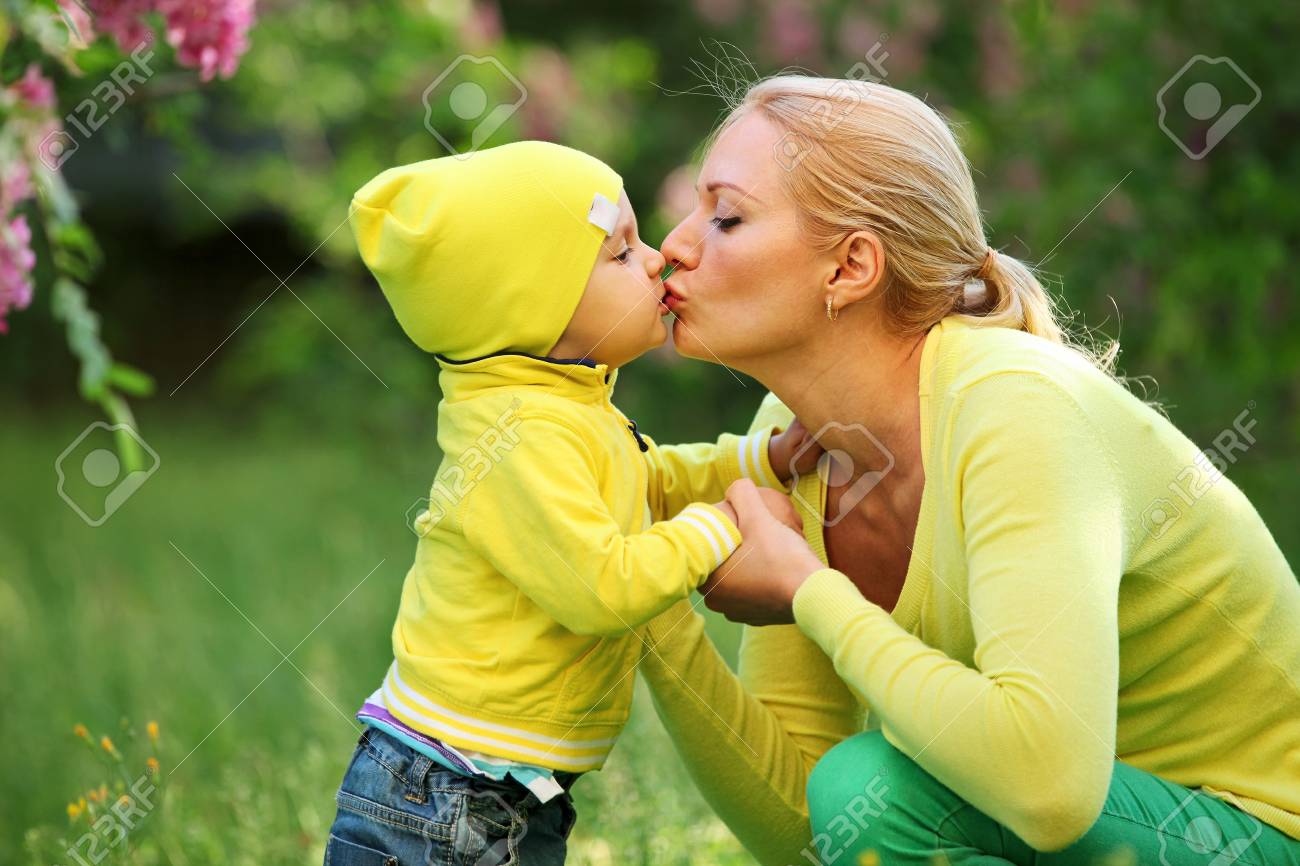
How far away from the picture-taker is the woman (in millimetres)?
1598

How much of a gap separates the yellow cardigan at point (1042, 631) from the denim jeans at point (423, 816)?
1.03 feet

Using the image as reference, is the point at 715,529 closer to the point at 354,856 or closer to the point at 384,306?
the point at 354,856

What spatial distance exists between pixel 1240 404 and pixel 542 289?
117 inches

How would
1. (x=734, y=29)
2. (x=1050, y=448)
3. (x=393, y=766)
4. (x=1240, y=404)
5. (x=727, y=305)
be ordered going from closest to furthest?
1. (x=1050, y=448)
2. (x=393, y=766)
3. (x=727, y=305)
4. (x=1240, y=404)
5. (x=734, y=29)

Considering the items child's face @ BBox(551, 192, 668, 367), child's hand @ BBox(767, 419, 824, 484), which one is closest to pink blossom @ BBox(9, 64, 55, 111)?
child's face @ BBox(551, 192, 668, 367)

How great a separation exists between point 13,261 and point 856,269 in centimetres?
133

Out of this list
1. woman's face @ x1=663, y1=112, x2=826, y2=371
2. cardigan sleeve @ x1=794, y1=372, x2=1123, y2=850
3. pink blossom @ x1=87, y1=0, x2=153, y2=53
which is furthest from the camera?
pink blossom @ x1=87, y1=0, x2=153, y2=53

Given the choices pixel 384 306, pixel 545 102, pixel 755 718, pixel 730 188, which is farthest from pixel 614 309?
pixel 384 306

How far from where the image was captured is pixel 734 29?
7043 mm

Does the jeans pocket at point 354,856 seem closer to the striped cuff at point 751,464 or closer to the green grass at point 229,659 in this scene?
the green grass at point 229,659

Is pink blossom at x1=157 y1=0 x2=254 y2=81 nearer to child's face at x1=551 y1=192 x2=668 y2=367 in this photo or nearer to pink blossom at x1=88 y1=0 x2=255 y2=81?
pink blossom at x1=88 y1=0 x2=255 y2=81

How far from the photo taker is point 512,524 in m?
1.79

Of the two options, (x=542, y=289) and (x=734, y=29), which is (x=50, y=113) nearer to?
(x=542, y=289)

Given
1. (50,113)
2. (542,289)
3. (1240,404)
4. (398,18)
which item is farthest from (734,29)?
(542,289)
